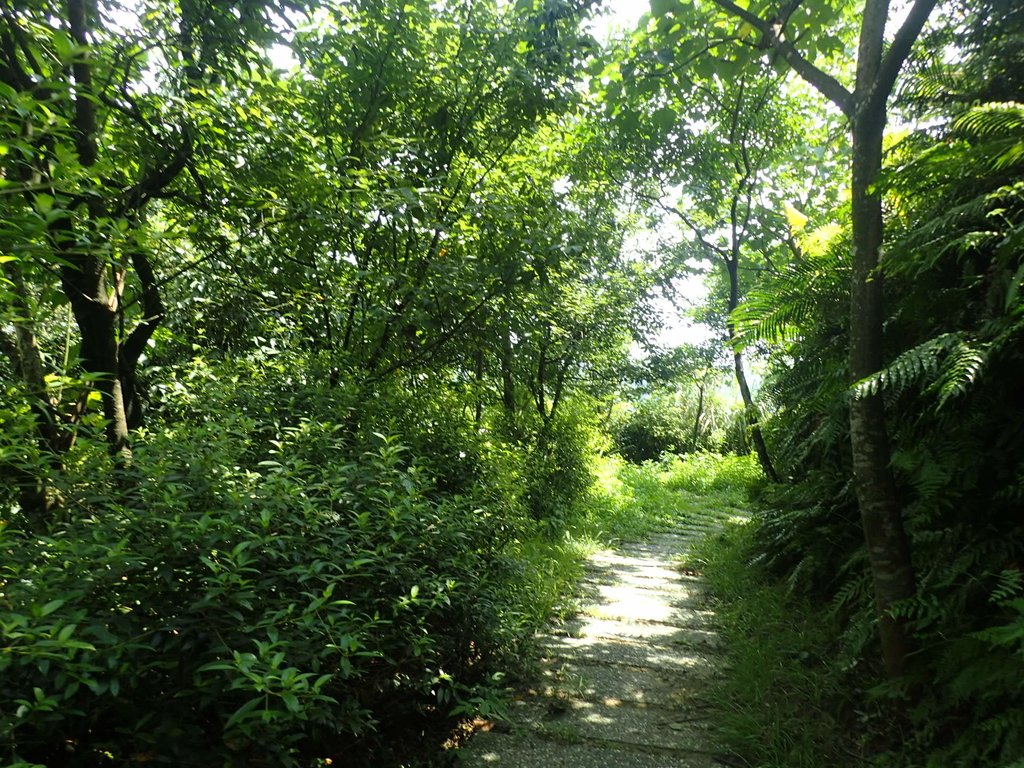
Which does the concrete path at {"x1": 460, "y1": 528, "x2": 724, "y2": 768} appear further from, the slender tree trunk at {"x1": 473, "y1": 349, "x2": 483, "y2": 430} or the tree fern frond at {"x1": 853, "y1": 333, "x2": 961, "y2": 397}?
the slender tree trunk at {"x1": 473, "y1": 349, "x2": 483, "y2": 430}

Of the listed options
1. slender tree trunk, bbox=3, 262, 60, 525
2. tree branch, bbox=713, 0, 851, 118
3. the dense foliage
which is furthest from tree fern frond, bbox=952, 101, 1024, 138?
slender tree trunk, bbox=3, 262, 60, 525

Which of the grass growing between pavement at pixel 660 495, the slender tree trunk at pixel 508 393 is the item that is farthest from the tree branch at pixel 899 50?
the grass growing between pavement at pixel 660 495

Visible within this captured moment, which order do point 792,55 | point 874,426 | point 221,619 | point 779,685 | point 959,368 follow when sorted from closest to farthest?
1. point 221,619
2. point 959,368
3. point 874,426
4. point 792,55
5. point 779,685

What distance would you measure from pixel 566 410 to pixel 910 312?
586 centimetres

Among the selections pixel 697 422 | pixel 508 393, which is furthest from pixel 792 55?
pixel 697 422

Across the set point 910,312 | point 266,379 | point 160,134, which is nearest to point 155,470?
point 266,379

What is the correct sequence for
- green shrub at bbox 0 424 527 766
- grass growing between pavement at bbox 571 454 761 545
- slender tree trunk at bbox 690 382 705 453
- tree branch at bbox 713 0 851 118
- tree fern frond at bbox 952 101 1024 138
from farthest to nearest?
slender tree trunk at bbox 690 382 705 453 → grass growing between pavement at bbox 571 454 761 545 → tree branch at bbox 713 0 851 118 → tree fern frond at bbox 952 101 1024 138 → green shrub at bbox 0 424 527 766

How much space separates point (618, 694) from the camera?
118 inches

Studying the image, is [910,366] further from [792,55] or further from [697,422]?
[697,422]

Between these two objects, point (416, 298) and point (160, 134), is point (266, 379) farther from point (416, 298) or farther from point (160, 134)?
point (160, 134)

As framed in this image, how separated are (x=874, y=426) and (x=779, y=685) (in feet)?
4.80

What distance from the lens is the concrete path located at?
2.48 metres

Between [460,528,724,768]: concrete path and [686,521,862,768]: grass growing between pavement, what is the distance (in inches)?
5.6

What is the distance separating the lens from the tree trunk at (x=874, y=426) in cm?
242
